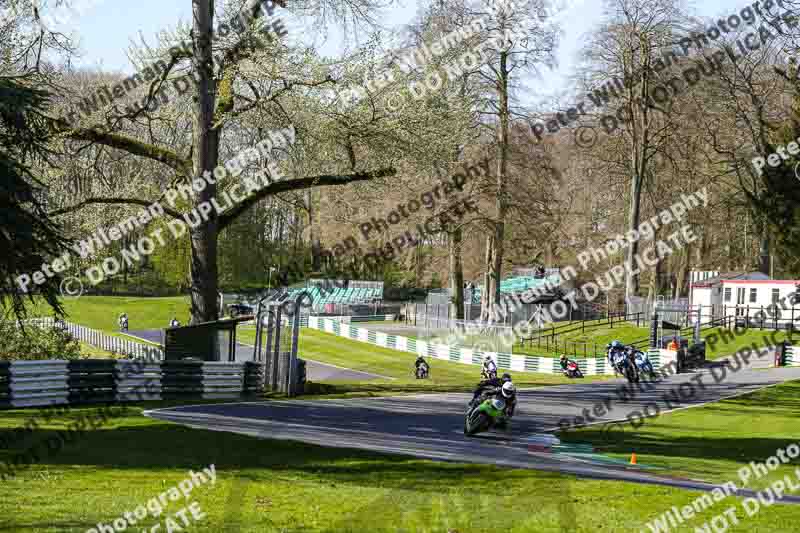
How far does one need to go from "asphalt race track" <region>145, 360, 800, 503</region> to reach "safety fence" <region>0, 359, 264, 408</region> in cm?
142

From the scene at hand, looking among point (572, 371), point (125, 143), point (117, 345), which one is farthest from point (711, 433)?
point (117, 345)

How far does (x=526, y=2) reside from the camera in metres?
44.9

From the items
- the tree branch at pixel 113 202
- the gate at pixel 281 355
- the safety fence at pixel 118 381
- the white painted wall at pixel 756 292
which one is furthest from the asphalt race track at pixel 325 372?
the white painted wall at pixel 756 292

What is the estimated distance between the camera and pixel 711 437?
19.6m

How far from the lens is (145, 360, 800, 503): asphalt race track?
13820 millimetres

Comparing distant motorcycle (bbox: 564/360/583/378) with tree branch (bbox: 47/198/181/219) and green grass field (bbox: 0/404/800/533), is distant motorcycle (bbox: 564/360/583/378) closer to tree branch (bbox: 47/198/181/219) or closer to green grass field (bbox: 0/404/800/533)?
tree branch (bbox: 47/198/181/219)

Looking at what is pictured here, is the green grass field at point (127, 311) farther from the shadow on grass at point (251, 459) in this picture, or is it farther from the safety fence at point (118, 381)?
the shadow on grass at point (251, 459)

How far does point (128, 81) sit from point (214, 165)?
289cm

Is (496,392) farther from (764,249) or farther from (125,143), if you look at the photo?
(764,249)

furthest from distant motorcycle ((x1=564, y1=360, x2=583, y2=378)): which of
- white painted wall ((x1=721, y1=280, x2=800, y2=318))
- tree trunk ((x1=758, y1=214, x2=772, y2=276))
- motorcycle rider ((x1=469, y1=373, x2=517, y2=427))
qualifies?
motorcycle rider ((x1=469, y1=373, x2=517, y2=427))

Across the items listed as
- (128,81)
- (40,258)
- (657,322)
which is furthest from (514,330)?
(40,258)

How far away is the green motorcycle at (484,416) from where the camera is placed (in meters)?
17.0

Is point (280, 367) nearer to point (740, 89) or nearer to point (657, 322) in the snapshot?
point (657, 322)

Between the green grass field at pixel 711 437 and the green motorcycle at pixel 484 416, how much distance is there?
6.17ft
